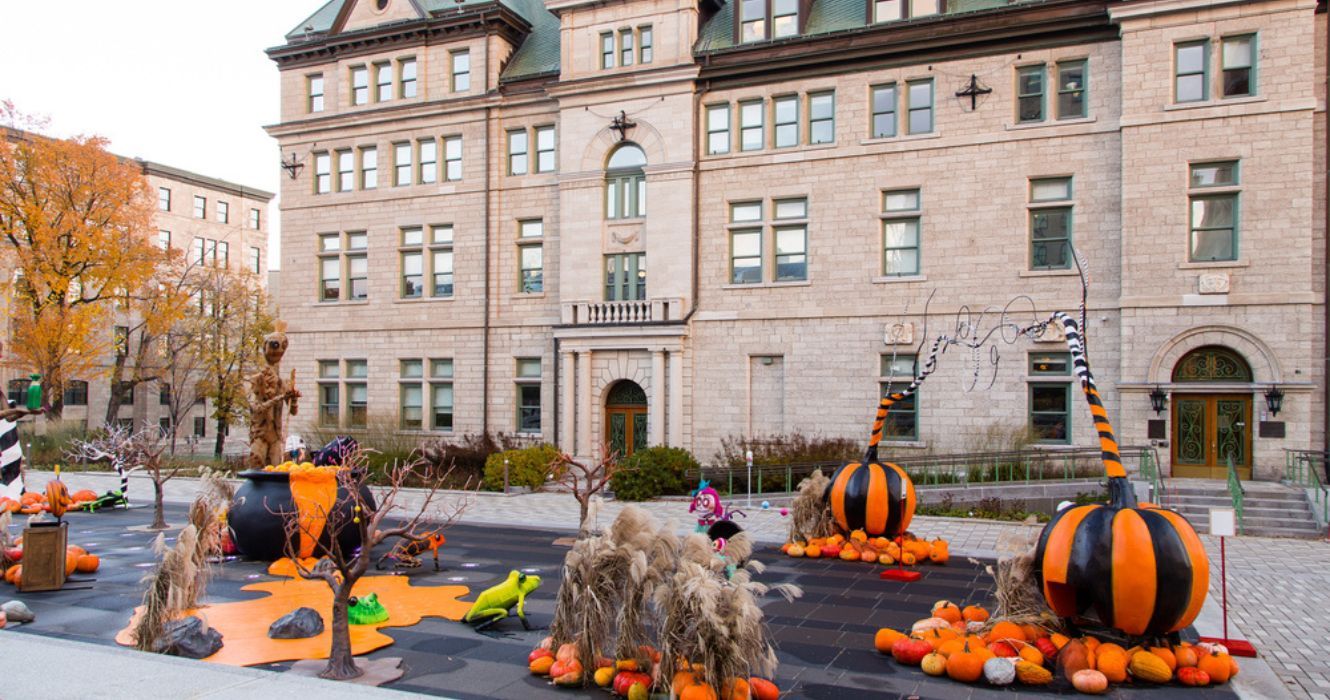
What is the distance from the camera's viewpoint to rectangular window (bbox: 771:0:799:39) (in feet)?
94.1

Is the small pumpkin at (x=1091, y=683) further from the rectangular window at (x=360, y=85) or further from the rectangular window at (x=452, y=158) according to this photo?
the rectangular window at (x=360, y=85)

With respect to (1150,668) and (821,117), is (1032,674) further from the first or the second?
(821,117)

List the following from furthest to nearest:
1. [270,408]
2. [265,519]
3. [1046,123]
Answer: [1046,123]
[270,408]
[265,519]

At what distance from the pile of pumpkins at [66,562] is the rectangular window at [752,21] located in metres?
22.2

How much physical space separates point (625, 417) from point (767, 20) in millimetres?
12971

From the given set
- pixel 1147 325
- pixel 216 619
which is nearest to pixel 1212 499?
pixel 1147 325

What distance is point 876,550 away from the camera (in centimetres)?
1492

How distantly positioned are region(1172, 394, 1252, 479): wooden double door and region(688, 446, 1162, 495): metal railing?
1.23 metres

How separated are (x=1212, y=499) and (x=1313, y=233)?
7.35 metres


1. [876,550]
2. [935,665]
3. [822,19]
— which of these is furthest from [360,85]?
[935,665]

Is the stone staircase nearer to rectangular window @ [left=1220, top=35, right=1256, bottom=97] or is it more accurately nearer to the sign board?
the sign board

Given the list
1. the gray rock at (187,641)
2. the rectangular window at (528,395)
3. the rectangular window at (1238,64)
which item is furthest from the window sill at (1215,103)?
the gray rock at (187,641)

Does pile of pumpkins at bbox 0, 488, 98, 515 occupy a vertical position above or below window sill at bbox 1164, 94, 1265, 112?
below

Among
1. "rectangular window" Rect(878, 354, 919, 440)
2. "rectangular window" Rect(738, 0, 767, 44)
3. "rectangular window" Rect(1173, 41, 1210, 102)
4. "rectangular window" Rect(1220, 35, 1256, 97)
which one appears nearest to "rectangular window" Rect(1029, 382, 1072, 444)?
"rectangular window" Rect(878, 354, 919, 440)
